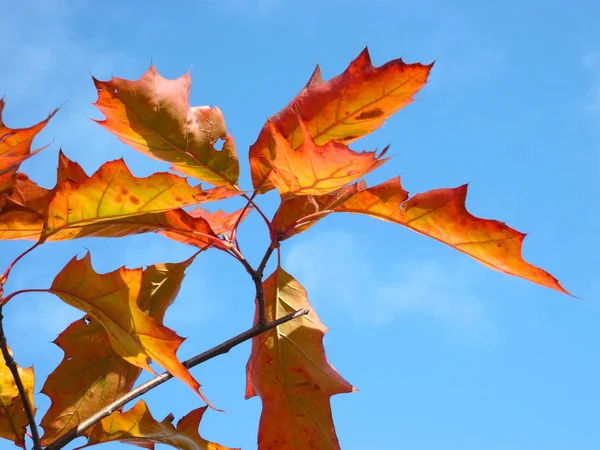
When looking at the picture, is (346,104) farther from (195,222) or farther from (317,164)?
(195,222)

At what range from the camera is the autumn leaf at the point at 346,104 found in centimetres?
149

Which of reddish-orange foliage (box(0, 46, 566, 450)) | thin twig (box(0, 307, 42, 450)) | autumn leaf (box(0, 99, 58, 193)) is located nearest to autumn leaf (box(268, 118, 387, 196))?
reddish-orange foliage (box(0, 46, 566, 450))

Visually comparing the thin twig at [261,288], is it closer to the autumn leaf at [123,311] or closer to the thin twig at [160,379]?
the thin twig at [160,379]

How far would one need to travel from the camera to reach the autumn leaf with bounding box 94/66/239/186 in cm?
150

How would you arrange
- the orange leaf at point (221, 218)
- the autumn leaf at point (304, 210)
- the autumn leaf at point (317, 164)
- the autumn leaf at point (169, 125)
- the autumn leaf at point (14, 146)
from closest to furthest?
the autumn leaf at point (317, 164) < the autumn leaf at point (14, 146) < the autumn leaf at point (169, 125) < the autumn leaf at point (304, 210) < the orange leaf at point (221, 218)

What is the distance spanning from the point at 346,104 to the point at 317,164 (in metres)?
0.27

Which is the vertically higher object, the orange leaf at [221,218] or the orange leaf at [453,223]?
the orange leaf at [221,218]

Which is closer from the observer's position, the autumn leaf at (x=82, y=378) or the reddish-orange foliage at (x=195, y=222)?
the reddish-orange foliage at (x=195, y=222)

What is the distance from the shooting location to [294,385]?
1669 millimetres

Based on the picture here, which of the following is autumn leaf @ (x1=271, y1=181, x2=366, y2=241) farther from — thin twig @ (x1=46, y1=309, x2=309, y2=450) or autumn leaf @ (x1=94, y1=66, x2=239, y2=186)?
thin twig @ (x1=46, y1=309, x2=309, y2=450)

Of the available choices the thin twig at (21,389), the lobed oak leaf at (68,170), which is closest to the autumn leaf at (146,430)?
the thin twig at (21,389)

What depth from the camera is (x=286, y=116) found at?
1.58 meters

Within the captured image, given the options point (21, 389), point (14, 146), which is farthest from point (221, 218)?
point (21, 389)

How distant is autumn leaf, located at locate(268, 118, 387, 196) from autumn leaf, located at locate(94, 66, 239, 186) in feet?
0.79
